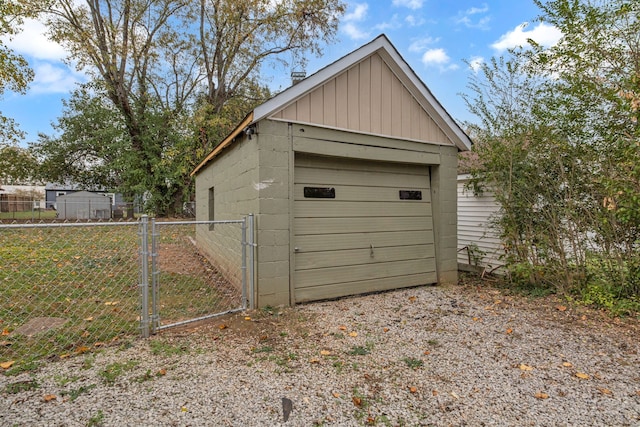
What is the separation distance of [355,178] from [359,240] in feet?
3.12

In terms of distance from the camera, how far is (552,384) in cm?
255

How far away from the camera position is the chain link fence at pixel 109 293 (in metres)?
3.19

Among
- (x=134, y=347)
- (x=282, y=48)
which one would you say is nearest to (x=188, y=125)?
(x=282, y=48)

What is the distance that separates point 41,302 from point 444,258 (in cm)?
606

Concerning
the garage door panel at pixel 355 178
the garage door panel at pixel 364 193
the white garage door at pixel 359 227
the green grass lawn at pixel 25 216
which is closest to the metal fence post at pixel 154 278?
the white garage door at pixel 359 227

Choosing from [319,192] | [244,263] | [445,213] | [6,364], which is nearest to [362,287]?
[319,192]

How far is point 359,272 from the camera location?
16.2 ft

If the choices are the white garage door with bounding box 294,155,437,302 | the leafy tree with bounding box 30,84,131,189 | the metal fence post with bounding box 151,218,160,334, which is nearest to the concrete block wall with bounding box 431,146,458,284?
the white garage door with bounding box 294,155,437,302

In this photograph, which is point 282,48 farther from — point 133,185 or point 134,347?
point 134,347

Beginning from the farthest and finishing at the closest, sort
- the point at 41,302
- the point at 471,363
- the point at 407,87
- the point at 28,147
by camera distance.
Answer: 1. the point at 28,147
2. the point at 407,87
3. the point at 41,302
4. the point at 471,363

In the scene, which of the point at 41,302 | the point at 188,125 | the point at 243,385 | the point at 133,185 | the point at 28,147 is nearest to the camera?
the point at 243,385

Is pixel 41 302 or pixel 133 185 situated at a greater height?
pixel 133 185

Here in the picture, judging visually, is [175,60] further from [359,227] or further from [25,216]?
[359,227]

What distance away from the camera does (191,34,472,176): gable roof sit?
13.5 feet
